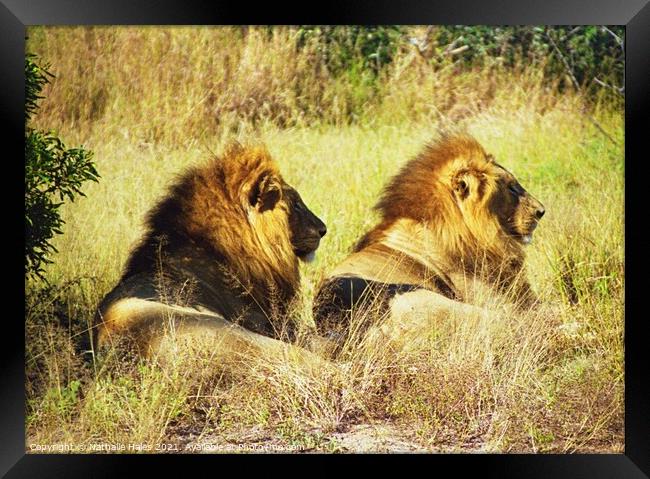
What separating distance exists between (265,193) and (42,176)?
1292 mm

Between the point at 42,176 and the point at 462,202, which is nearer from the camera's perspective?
the point at 42,176

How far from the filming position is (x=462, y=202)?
8500mm

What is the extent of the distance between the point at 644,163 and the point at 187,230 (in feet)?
8.56

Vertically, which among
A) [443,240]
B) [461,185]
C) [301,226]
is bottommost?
[443,240]

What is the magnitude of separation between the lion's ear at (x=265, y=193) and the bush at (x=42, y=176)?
3.10ft

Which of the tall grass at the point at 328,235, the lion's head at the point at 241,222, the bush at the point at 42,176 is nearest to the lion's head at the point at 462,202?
the tall grass at the point at 328,235

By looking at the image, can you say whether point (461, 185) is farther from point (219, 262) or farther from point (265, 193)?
point (219, 262)

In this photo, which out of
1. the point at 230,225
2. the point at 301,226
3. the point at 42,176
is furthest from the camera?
the point at 301,226

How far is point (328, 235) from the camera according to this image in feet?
29.2

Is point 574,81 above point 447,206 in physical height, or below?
above

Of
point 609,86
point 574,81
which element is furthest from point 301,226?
point 574,81

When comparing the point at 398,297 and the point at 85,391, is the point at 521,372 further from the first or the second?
the point at 85,391
